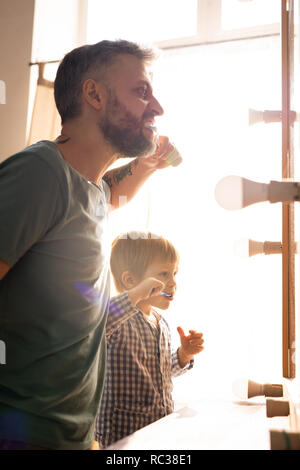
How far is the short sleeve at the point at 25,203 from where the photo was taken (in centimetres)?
→ 67

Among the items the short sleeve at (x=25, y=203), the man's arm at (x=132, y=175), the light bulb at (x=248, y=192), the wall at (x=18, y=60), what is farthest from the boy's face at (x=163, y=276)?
the wall at (x=18, y=60)

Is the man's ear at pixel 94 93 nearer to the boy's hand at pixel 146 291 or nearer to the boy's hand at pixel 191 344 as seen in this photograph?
the boy's hand at pixel 146 291

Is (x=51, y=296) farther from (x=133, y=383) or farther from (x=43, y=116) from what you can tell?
(x=43, y=116)

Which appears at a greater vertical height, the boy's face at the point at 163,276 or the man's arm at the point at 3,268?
the man's arm at the point at 3,268

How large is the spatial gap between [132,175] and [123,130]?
9.8 inches

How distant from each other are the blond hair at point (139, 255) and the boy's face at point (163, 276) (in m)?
0.01

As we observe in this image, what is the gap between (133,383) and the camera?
4.14ft

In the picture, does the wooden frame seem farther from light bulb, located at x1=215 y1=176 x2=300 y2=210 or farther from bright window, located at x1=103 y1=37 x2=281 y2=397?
bright window, located at x1=103 y1=37 x2=281 y2=397

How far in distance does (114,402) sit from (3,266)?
0.72 meters

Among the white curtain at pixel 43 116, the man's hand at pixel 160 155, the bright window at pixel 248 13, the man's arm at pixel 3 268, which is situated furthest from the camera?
the white curtain at pixel 43 116

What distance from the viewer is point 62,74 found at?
1.01 m

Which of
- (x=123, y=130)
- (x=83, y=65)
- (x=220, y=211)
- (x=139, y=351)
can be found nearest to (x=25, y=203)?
(x=123, y=130)

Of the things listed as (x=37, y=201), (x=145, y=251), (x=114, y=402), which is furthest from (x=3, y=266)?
(x=145, y=251)

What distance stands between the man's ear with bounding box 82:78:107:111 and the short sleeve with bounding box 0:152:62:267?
10.2 inches
